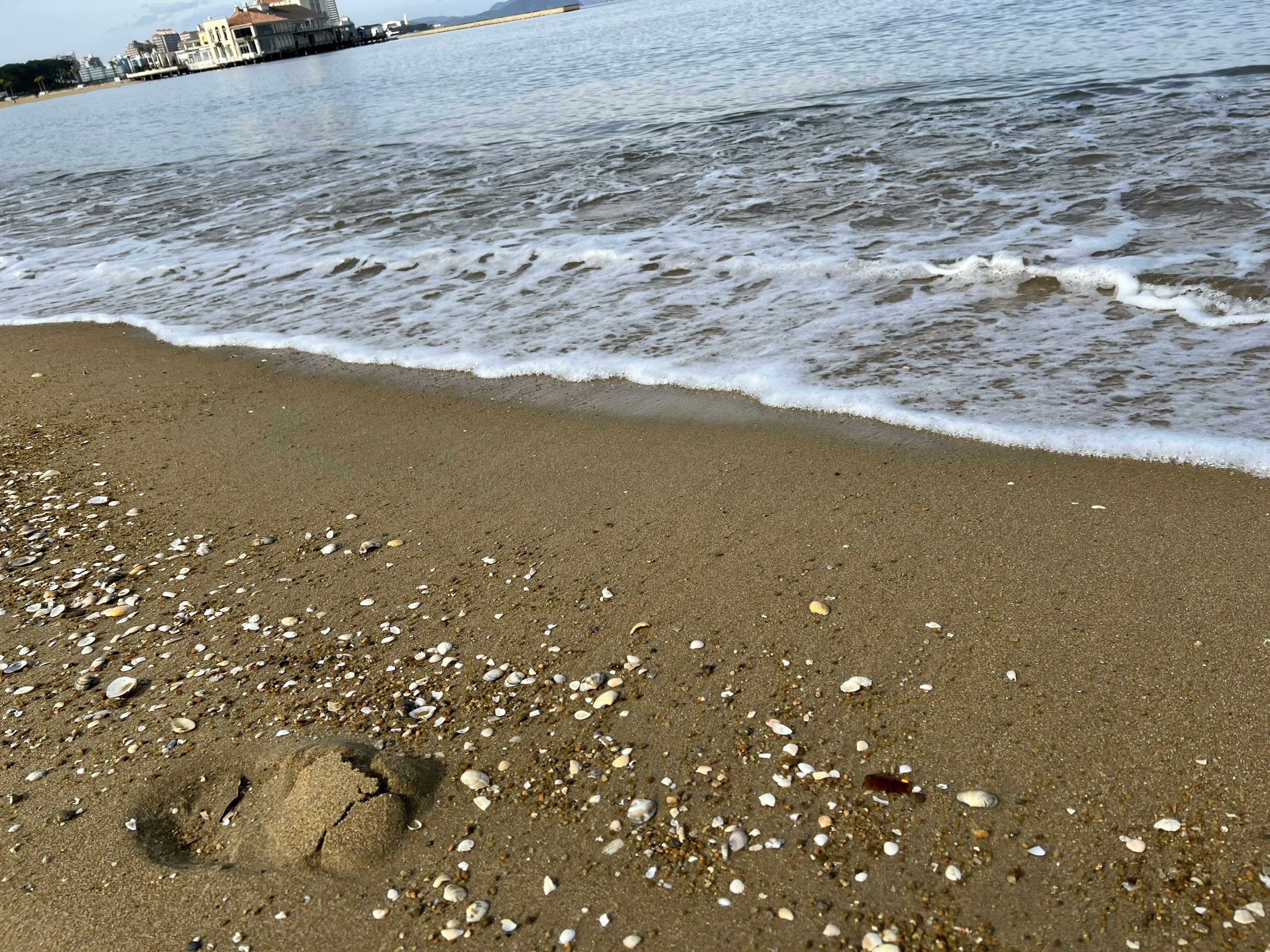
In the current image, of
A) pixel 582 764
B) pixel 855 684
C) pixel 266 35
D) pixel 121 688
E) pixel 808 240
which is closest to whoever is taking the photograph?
pixel 582 764

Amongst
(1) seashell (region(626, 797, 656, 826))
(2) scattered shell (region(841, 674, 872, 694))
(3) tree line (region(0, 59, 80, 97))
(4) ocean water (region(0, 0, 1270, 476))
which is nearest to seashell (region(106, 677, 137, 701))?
(1) seashell (region(626, 797, 656, 826))

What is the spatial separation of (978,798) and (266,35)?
132 metres

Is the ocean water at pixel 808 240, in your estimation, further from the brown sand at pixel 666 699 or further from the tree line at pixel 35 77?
the tree line at pixel 35 77

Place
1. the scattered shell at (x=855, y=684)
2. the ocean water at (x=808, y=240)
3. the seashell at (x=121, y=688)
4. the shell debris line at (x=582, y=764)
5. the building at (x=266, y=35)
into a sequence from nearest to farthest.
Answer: the shell debris line at (x=582, y=764)
the scattered shell at (x=855, y=684)
the seashell at (x=121, y=688)
the ocean water at (x=808, y=240)
the building at (x=266, y=35)

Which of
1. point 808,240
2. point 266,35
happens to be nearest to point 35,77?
point 266,35

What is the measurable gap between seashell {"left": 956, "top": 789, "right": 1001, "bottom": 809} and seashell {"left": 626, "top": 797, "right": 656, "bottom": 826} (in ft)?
2.60

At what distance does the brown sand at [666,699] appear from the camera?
2.01 meters

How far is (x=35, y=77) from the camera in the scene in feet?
380

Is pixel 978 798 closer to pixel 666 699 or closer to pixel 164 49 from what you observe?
pixel 666 699

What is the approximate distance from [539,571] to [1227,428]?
3137 mm

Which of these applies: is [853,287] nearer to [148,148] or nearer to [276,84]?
[148,148]

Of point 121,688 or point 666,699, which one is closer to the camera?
point 666,699

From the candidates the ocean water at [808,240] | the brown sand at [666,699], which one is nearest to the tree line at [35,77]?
the ocean water at [808,240]

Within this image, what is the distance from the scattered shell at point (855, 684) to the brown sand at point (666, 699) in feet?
0.15
